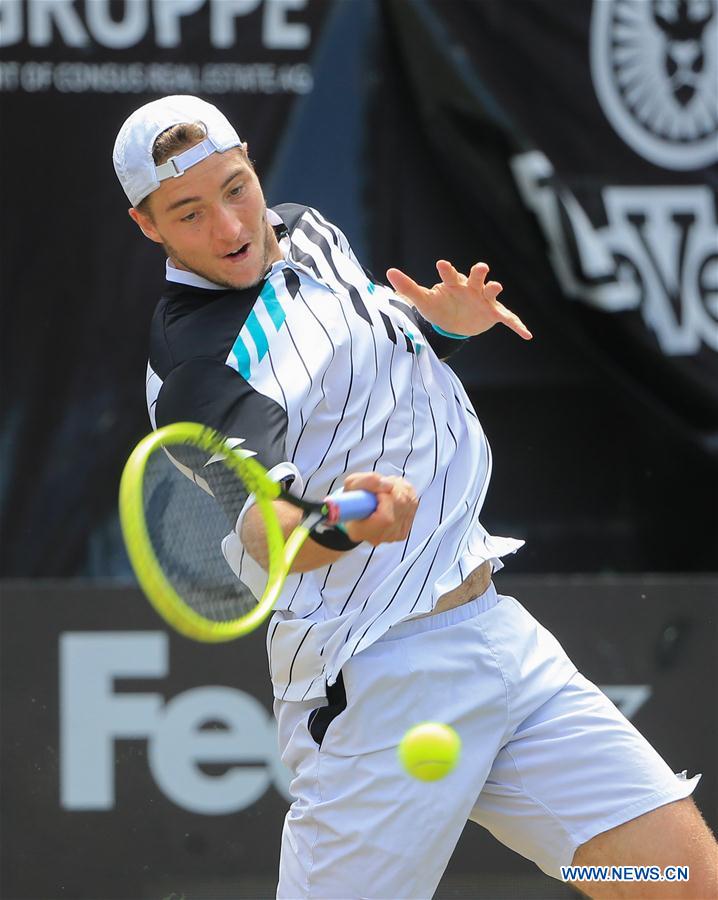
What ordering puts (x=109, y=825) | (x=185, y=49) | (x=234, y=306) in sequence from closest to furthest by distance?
(x=234, y=306) → (x=109, y=825) → (x=185, y=49)

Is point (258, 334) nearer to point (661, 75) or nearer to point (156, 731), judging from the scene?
point (156, 731)

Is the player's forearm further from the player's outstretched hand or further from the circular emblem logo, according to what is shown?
the circular emblem logo

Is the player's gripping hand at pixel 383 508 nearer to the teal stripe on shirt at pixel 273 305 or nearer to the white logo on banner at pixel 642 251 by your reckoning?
the teal stripe on shirt at pixel 273 305

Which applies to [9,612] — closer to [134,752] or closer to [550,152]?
[134,752]

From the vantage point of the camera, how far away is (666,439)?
5.32m

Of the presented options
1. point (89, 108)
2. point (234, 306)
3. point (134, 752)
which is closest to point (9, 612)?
point (134, 752)

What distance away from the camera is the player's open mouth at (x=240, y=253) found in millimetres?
2857

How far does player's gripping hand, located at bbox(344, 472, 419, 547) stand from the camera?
2486mm

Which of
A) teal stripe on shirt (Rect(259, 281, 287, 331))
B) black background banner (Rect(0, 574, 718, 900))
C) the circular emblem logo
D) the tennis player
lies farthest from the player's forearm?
the circular emblem logo

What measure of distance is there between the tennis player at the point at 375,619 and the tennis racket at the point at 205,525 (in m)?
0.07

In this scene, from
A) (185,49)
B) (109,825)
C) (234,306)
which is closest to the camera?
(234,306)

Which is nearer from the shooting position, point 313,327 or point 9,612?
point 313,327

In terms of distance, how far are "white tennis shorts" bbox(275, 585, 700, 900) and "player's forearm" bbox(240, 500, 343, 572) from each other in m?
0.36

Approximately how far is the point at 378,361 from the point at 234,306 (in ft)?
0.96
